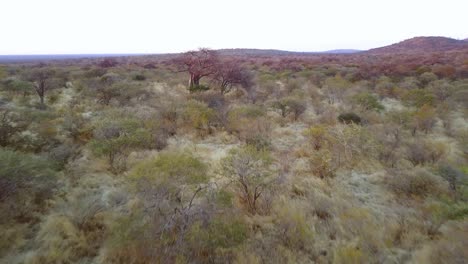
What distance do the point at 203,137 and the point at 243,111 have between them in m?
2.50

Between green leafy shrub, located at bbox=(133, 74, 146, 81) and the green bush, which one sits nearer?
the green bush

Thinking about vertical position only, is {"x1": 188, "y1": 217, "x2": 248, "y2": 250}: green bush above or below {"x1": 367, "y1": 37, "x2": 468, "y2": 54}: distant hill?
below

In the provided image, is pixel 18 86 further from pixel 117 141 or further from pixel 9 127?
pixel 117 141

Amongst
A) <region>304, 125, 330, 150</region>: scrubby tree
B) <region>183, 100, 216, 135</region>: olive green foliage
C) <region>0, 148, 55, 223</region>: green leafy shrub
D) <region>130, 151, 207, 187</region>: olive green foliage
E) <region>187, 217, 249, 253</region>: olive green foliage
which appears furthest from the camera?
<region>183, 100, 216, 135</region>: olive green foliage

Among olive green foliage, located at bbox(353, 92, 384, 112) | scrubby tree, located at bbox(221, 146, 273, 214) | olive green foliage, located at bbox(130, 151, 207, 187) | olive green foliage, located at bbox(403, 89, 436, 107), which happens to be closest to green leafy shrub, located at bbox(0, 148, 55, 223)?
olive green foliage, located at bbox(130, 151, 207, 187)

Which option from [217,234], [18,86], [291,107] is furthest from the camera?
[18,86]

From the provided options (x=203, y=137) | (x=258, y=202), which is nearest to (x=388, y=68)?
(x=203, y=137)

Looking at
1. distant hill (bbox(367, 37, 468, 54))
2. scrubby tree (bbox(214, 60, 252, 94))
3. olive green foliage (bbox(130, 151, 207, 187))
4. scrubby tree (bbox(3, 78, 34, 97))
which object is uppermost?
distant hill (bbox(367, 37, 468, 54))

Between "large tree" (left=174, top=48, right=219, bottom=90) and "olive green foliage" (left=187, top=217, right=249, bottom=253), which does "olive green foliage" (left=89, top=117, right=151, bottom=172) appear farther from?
"large tree" (left=174, top=48, right=219, bottom=90)

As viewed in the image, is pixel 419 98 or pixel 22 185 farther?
pixel 419 98

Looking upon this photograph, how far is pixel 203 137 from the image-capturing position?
11.3m

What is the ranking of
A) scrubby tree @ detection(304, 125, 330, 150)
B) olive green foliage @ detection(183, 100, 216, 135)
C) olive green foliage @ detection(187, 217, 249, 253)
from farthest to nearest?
olive green foliage @ detection(183, 100, 216, 135) → scrubby tree @ detection(304, 125, 330, 150) → olive green foliage @ detection(187, 217, 249, 253)

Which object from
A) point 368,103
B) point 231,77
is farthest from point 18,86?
point 368,103

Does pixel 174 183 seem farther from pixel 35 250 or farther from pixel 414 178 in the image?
pixel 414 178
